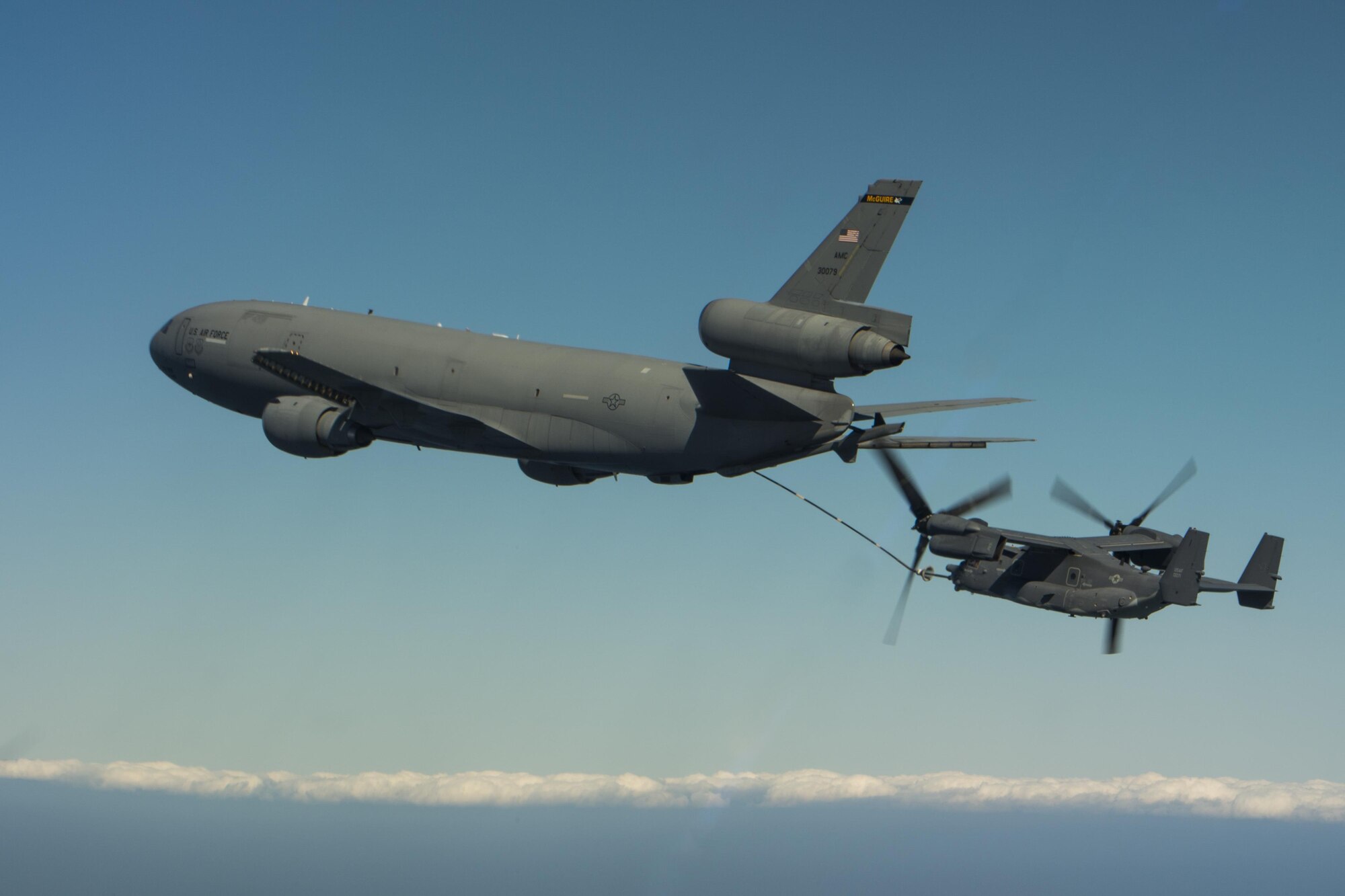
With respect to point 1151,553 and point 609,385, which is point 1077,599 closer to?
point 1151,553

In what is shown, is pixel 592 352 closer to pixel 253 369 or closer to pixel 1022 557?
pixel 253 369

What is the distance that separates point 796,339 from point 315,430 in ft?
45.3

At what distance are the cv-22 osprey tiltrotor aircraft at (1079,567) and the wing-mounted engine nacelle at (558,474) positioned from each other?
42.4ft

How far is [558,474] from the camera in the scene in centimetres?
3259

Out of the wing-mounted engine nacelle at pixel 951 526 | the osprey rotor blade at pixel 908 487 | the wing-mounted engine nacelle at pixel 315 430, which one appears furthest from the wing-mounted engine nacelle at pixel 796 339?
the wing-mounted engine nacelle at pixel 951 526

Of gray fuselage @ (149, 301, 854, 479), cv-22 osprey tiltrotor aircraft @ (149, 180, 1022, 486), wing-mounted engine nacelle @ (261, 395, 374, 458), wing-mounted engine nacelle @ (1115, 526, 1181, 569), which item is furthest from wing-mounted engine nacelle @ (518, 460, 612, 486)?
wing-mounted engine nacelle @ (1115, 526, 1181, 569)

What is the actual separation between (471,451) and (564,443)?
11.1ft

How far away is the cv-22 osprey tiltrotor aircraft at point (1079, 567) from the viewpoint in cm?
4253

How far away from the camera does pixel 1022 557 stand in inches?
1804

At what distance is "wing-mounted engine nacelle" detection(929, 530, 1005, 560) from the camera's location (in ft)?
137

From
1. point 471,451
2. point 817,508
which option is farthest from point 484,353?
point 817,508

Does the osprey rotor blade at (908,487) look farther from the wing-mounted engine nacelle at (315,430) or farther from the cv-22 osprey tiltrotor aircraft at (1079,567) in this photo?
the wing-mounted engine nacelle at (315,430)

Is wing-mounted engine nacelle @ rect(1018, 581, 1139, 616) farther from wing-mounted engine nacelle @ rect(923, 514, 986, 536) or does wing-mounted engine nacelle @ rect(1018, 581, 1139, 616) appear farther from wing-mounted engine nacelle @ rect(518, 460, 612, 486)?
wing-mounted engine nacelle @ rect(518, 460, 612, 486)

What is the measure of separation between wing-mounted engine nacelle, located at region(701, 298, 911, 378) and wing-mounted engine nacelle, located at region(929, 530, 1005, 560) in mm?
18119
